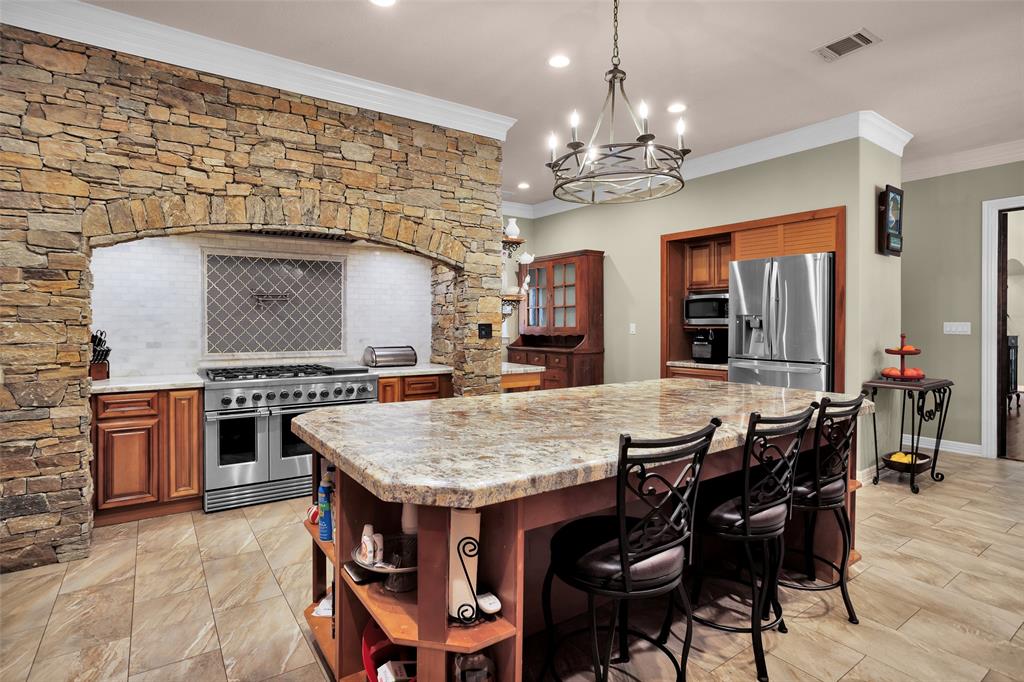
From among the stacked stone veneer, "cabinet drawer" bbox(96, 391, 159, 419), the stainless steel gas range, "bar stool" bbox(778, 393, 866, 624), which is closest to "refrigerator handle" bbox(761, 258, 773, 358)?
"bar stool" bbox(778, 393, 866, 624)

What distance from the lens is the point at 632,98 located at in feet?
12.8

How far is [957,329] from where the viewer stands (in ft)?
17.0

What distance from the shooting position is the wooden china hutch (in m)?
6.35

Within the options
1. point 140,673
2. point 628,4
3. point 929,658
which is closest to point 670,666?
point 929,658

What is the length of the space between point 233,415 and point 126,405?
0.59m

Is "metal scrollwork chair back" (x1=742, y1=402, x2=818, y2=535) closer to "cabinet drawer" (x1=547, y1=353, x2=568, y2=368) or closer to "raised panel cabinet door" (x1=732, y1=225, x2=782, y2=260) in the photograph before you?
"raised panel cabinet door" (x1=732, y1=225, x2=782, y2=260)

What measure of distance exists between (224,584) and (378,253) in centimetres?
315

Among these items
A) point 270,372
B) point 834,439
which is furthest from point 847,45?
point 270,372

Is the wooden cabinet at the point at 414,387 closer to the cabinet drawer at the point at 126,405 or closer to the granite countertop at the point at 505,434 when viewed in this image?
the cabinet drawer at the point at 126,405

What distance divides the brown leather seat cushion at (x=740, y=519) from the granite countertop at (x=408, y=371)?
2863 millimetres

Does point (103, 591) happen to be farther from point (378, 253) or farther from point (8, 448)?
point (378, 253)

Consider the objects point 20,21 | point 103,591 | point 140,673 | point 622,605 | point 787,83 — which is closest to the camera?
point 140,673

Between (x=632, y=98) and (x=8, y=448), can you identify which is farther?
(x=632, y=98)

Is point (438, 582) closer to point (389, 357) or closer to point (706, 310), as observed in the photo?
point (389, 357)
